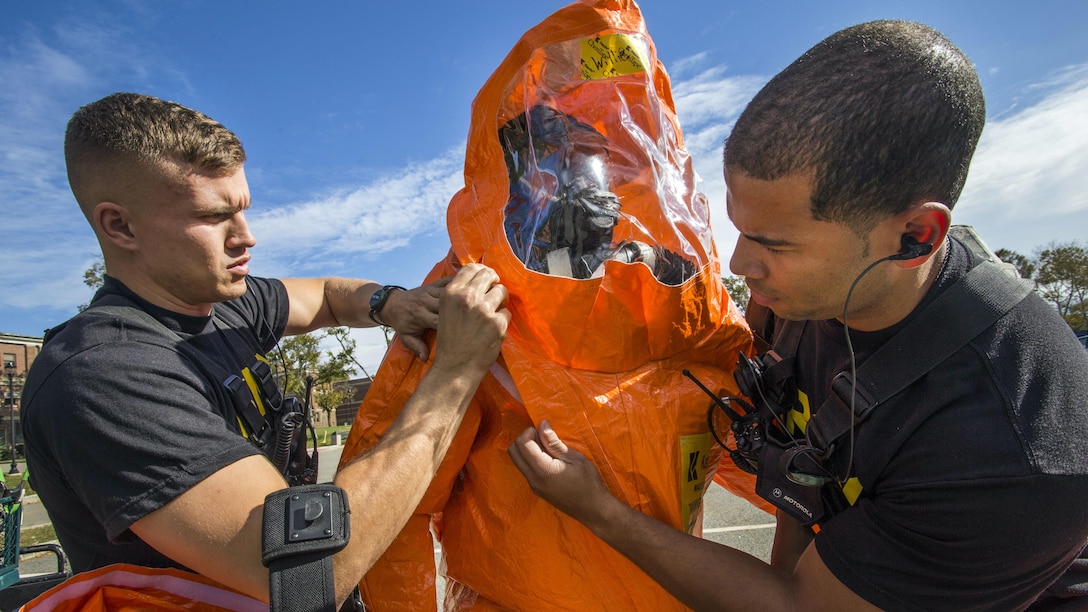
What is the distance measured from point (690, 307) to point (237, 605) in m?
1.46

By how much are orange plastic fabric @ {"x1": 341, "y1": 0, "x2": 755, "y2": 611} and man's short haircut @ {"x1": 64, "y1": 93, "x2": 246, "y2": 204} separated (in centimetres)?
76

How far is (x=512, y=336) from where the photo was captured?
5.60 feet

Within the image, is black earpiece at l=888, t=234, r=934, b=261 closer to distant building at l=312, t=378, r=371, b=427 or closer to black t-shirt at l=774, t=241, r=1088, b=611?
black t-shirt at l=774, t=241, r=1088, b=611

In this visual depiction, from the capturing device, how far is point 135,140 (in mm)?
1650

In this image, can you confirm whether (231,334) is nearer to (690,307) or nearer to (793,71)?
(690,307)

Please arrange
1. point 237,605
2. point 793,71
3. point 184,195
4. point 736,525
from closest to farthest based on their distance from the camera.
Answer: point 793,71
point 237,605
point 184,195
point 736,525

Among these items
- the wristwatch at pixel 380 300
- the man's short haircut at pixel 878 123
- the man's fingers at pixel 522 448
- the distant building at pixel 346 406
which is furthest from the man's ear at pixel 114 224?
the distant building at pixel 346 406

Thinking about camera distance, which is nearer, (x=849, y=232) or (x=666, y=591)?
(x=849, y=232)

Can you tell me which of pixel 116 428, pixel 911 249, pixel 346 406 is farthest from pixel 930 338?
pixel 346 406

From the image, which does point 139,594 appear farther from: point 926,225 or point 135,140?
point 926,225

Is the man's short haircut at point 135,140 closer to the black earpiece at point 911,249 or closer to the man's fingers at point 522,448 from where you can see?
the man's fingers at point 522,448

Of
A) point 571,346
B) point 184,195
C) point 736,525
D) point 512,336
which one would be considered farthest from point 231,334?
point 736,525

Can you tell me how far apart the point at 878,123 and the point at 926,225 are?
10.2 inches

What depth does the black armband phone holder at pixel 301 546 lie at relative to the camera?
1.28 m
